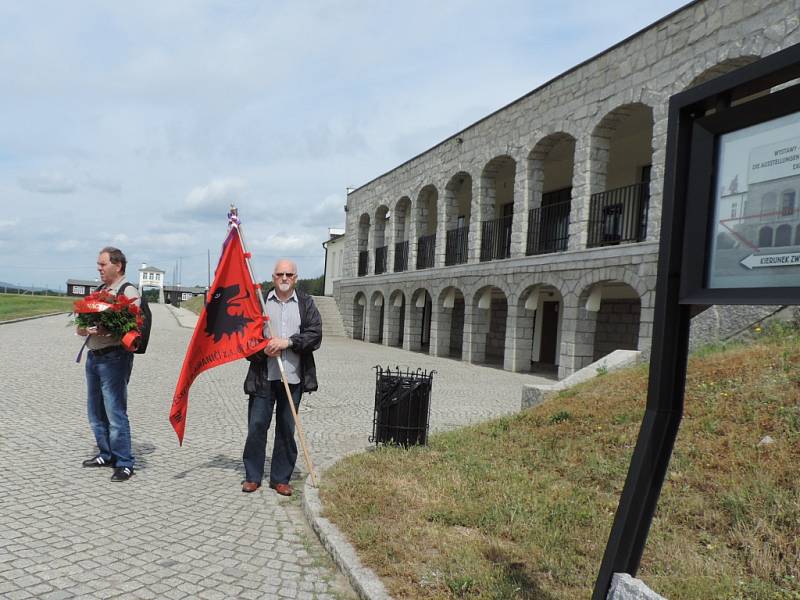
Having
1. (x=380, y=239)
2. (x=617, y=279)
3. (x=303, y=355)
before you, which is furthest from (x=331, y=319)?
(x=303, y=355)

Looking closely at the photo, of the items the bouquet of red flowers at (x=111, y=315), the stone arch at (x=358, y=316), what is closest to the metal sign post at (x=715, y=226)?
the bouquet of red flowers at (x=111, y=315)

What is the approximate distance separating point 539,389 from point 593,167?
8.07 m

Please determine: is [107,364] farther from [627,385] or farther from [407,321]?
[407,321]

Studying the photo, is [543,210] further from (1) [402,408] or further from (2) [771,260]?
(2) [771,260]

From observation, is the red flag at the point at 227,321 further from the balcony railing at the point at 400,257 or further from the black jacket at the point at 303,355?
the balcony railing at the point at 400,257

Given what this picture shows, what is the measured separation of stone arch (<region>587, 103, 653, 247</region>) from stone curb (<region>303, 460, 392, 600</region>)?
441 inches

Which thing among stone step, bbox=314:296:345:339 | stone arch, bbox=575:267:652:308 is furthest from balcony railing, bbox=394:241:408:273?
stone arch, bbox=575:267:652:308

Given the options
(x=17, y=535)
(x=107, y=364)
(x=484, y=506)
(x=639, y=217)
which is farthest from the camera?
(x=639, y=217)

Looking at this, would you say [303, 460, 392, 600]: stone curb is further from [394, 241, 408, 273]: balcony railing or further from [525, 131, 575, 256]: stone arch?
[394, 241, 408, 273]: balcony railing

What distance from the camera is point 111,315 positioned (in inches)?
202

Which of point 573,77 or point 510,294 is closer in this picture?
point 573,77

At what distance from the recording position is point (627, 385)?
7.00 metres

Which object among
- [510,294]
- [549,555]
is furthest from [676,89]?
[549,555]

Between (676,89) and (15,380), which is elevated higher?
(676,89)
